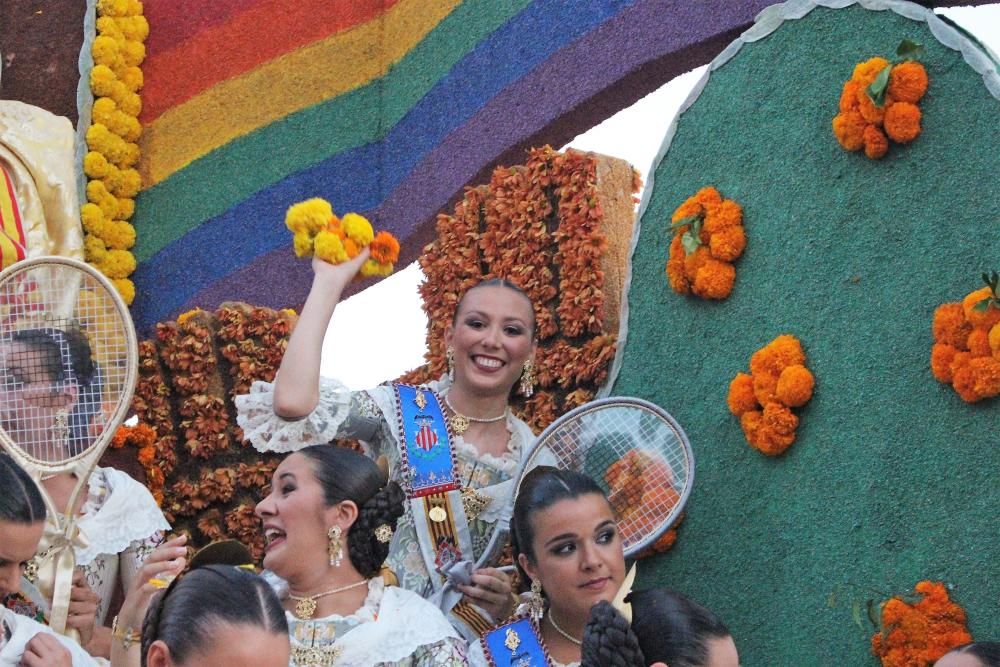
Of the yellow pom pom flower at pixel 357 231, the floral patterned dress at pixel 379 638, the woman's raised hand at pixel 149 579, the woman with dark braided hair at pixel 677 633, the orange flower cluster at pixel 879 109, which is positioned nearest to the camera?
the woman with dark braided hair at pixel 677 633

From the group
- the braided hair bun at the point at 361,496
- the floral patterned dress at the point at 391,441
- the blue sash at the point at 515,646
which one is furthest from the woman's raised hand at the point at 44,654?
the blue sash at the point at 515,646

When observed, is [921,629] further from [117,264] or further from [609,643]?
[117,264]

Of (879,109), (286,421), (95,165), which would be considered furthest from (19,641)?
(95,165)

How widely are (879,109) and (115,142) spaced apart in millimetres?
4329

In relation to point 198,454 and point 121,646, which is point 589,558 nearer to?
point 121,646

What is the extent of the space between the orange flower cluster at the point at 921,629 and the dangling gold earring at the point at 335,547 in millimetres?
1651

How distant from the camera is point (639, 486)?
4652 millimetres

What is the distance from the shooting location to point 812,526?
15.5 feet

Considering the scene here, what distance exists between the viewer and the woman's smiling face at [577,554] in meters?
4.04

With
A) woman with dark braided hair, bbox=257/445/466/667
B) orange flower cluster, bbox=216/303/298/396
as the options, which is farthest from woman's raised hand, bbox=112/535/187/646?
orange flower cluster, bbox=216/303/298/396

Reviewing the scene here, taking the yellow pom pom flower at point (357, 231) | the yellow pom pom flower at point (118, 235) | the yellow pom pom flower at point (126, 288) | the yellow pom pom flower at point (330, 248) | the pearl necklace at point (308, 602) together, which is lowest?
the pearl necklace at point (308, 602)

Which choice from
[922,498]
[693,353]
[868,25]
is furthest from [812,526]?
[868,25]

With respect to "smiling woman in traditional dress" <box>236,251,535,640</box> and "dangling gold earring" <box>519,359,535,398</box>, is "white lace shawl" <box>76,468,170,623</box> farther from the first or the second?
"dangling gold earring" <box>519,359,535,398</box>

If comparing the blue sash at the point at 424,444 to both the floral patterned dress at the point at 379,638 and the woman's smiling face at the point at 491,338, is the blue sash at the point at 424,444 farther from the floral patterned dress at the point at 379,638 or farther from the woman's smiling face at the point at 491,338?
the floral patterned dress at the point at 379,638
